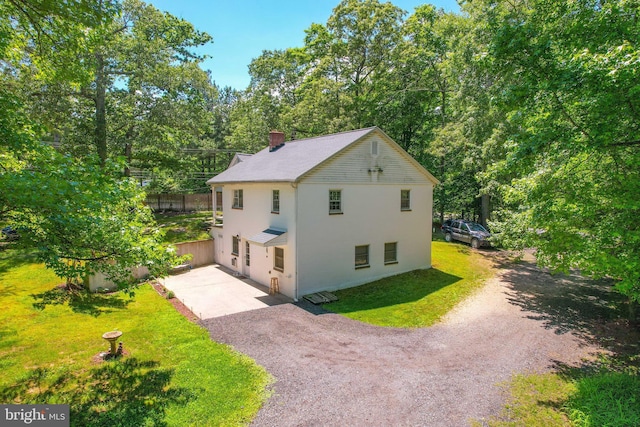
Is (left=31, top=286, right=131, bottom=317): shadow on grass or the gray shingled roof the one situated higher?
the gray shingled roof

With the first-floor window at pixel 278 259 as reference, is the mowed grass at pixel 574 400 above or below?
below

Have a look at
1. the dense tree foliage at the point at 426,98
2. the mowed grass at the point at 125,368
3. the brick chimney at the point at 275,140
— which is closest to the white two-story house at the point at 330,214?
the brick chimney at the point at 275,140

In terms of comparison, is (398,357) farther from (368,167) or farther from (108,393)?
(368,167)

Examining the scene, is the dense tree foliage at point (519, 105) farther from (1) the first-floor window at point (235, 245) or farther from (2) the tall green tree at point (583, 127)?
(1) the first-floor window at point (235, 245)

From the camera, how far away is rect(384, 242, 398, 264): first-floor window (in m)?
18.8

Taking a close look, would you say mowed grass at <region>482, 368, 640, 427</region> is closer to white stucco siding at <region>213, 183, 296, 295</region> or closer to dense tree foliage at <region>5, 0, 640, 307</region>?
dense tree foliage at <region>5, 0, 640, 307</region>

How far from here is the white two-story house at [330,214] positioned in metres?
15.9

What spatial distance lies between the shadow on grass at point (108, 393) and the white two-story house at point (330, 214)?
297 inches

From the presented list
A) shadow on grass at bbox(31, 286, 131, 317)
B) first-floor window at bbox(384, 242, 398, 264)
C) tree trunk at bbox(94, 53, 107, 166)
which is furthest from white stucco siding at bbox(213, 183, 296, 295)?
tree trunk at bbox(94, 53, 107, 166)

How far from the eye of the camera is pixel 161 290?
683 inches

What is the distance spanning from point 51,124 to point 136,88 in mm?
6134

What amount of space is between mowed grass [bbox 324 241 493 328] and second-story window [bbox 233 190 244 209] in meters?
8.19

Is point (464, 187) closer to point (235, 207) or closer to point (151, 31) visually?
point (235, 207)

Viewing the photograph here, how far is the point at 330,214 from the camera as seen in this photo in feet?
54.2
